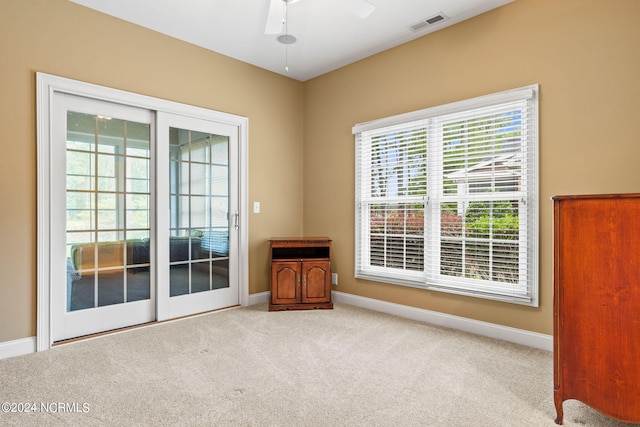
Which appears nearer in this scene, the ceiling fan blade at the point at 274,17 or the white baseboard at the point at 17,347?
the ceiling fan blade at the point at 274,17

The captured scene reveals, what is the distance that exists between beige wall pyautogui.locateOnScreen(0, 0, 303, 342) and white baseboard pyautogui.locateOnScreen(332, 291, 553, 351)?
1.23 m

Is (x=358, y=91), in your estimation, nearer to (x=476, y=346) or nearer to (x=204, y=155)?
(x=204, y=155)

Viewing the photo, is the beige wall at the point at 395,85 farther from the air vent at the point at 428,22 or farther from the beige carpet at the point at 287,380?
the beige carpet at the point at 287,380

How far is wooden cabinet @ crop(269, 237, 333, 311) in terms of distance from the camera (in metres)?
3.80

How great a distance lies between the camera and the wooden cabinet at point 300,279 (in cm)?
380

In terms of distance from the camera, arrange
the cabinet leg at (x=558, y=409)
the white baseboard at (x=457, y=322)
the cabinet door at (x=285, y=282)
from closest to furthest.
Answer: the cabinet leg at (x=558, y=409) < the white baseboard at (x=457, y=322) < the cabinet door at (x=285, y=282)

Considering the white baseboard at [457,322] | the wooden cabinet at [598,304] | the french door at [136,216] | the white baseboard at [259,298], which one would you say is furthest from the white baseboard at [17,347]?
the wooden cabinet at [598,304]

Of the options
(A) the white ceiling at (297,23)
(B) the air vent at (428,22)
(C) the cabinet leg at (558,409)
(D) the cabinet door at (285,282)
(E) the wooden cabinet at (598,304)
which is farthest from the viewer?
(D) the cabinet door at (285,282)

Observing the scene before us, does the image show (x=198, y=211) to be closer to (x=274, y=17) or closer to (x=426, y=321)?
(x=274, y=17)

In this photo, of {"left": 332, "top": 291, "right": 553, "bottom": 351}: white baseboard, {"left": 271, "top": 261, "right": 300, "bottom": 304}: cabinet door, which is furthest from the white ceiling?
{"left": 332, "top": 291, "right": 553, "bottom": 351}: white baseboard

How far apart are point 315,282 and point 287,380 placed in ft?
5.53

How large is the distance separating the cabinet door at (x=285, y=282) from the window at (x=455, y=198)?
2.26ft

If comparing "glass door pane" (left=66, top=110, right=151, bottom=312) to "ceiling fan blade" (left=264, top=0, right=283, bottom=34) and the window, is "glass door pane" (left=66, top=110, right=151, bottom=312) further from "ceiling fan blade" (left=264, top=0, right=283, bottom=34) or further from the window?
the window

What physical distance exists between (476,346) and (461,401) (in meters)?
0.89
